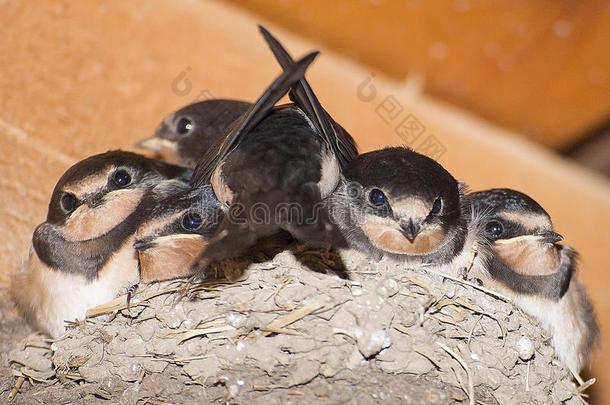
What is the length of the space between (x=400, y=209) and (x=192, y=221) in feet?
2.44

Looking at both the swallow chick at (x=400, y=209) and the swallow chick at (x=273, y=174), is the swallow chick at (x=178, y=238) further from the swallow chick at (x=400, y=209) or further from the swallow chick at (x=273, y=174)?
the swallow chick at (x=400, y=209)

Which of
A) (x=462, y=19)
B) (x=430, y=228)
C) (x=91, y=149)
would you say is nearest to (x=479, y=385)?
(x=430, y=228)

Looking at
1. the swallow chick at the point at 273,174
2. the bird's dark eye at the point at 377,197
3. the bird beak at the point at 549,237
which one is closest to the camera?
the swallow chick at the point at 273,174

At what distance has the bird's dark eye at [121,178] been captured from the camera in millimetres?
2666

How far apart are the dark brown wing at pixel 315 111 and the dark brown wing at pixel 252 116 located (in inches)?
2.3

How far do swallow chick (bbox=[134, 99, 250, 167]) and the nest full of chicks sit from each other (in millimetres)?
402

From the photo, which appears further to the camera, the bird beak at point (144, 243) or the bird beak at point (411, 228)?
the bird beak at point (144, 243)

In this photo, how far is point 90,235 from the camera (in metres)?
2.64

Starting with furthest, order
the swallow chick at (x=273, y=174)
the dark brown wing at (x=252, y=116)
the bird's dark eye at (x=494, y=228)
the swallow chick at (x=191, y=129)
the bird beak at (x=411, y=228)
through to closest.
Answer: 1. the swallow chick at (x=191, y=129)
2. the bird's dark eye at (x=494, y=228)
3. the bird beak at (x=411, y=228)
4. the swallow chick at (x=273, y=174)
5. the dark brown wing at (x=252, y=116)

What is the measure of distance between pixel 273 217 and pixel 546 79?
1825 millimetres

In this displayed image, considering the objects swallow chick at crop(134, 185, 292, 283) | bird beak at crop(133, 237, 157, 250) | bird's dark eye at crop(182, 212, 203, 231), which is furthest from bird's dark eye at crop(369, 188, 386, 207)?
bird beak at crop(133, 237, 157, 250)

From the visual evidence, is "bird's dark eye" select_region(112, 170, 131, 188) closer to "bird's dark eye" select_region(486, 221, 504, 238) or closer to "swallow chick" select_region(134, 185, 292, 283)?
"swallow chick" select_region(134, 185, 292, 283)

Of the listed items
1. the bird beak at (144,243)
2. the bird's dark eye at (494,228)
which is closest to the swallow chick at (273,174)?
the bird beak at (144,243)

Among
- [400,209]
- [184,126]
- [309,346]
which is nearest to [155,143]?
[184,126]
